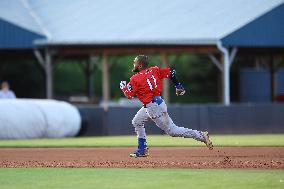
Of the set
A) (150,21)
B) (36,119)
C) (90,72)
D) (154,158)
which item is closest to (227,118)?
(36,119)

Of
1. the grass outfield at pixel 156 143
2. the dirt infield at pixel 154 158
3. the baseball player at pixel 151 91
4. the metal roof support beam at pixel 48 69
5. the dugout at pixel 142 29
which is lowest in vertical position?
the grass outfield at pixel 156 143

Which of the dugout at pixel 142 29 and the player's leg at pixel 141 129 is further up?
the dugout at pixel 142 29

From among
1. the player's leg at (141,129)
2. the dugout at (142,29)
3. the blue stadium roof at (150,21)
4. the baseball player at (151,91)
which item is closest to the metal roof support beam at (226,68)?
the dugout at (142,29)

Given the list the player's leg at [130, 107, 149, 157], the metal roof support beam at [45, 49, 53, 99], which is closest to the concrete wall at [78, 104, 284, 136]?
the metal roof support beam at [45, 49, 53, 99]

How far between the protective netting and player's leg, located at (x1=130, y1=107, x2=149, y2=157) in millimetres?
10482

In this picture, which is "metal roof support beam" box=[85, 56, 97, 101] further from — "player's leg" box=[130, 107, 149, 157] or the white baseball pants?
the white baseball pants

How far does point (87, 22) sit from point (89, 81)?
Result: 7956 millimetres

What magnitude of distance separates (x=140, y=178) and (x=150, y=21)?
2280 cm

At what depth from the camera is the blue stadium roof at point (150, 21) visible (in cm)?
3184

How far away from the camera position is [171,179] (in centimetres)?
1164

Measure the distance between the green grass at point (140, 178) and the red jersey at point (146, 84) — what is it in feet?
7.15

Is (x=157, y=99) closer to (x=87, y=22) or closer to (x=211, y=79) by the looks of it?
(x=87, y=22)

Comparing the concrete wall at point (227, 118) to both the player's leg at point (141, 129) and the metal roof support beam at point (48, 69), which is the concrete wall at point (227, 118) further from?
the player's leg at point (141, 129)

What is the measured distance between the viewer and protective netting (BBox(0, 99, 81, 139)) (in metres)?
25.7
